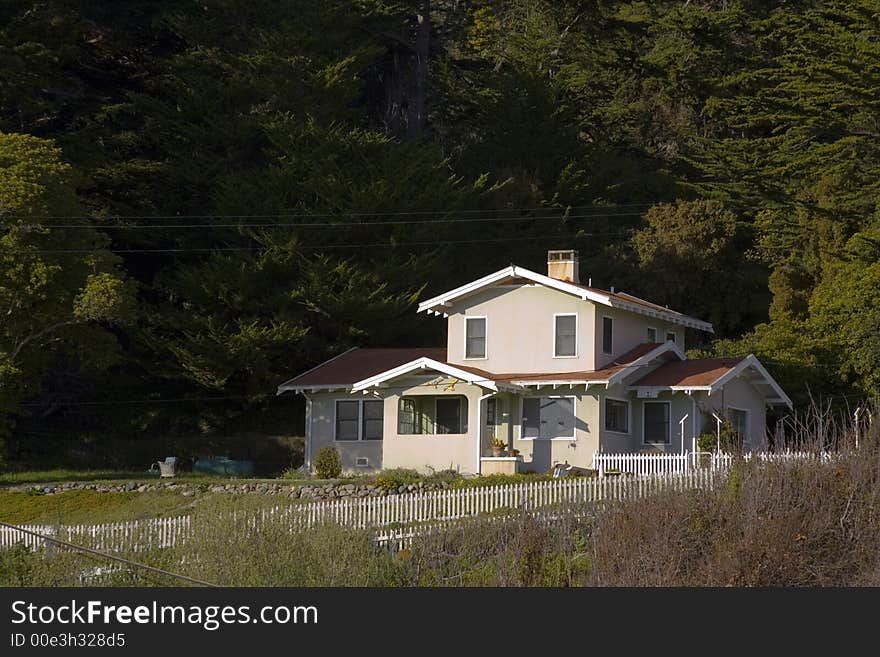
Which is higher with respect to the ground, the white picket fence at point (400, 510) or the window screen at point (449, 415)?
the window screen at point (449, 415)

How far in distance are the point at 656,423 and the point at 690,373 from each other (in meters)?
1.62

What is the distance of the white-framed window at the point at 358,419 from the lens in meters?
42.0

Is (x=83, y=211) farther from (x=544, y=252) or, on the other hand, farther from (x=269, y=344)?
(x=544, y=252)

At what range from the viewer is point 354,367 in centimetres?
→ 4416

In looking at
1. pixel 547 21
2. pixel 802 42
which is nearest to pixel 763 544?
pixel 802 42

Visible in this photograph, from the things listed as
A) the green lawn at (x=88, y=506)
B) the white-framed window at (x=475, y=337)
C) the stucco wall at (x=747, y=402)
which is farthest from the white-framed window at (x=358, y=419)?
the stucco wall at (x=747, y=402)

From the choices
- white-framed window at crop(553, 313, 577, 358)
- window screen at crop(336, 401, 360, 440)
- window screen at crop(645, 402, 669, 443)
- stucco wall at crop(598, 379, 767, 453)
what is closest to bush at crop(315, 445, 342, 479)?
window screen at crop(336, 401, 360, 440)

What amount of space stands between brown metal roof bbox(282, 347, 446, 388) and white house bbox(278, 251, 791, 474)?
0.52ft

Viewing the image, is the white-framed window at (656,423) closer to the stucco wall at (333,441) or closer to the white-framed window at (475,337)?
the white-framed window at (475,337)

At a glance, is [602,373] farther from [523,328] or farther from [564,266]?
[564,266]

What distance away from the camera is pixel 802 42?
54625 mm

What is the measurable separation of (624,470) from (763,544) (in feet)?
46.2

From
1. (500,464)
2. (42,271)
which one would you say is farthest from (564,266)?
(42,271)

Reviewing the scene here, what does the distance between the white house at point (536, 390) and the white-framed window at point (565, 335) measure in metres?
0.03
